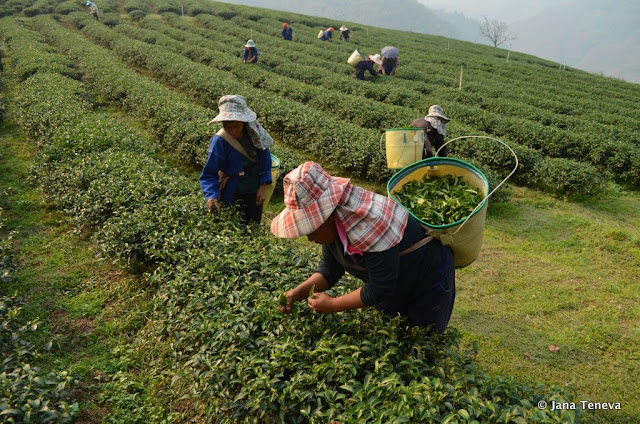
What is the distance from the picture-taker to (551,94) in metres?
18.5

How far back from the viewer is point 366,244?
219 cm

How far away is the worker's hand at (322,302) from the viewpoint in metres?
2.55

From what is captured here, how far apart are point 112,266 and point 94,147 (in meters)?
2.82

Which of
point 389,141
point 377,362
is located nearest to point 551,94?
point 389,141

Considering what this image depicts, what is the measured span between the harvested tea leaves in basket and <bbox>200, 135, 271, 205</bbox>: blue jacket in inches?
71.5

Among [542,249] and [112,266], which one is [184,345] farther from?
[542,249]

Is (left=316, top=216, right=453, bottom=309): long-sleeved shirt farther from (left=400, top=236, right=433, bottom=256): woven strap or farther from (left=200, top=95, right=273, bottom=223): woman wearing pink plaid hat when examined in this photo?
(left=200, top=95, right=273, bottom=223): woman wearing pink plaid hat

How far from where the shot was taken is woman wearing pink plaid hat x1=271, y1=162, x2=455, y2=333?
85.8 inches

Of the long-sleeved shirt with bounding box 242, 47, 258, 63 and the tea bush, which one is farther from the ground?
the long-sleeved shirt with bounding box 242, 47, 258, 63

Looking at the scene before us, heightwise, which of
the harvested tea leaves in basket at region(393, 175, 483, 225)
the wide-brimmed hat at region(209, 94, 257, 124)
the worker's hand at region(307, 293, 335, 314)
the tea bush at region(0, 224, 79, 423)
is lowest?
the tea bush at region(0, 224, 79, 423)

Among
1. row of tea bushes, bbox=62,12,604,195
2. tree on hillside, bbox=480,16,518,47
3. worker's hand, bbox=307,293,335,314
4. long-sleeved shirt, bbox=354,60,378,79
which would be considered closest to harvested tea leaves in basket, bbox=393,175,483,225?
worker's hand, bbox=307,293,335,314

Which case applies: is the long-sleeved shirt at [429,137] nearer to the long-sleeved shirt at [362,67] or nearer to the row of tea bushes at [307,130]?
the row of tea bushes at [307,130]

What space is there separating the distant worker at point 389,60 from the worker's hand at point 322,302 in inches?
727

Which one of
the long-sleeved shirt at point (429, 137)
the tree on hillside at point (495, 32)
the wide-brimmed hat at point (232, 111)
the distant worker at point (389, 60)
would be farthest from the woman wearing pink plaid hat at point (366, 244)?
the tree on hillside at point (495, 32)
